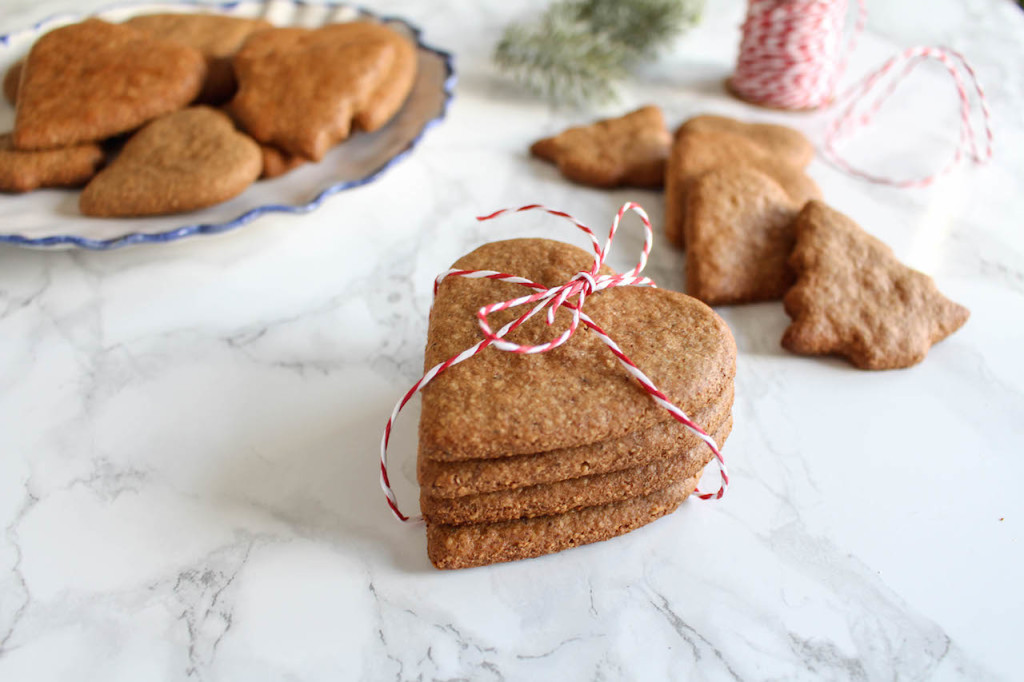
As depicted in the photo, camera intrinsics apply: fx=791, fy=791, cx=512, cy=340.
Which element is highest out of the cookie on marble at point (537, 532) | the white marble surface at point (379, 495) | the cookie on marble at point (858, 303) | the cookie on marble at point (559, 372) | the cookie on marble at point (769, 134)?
the cookie on marble at point (559, 372)

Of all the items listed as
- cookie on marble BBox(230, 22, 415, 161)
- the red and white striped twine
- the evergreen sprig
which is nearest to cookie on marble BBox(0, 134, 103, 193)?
cookie on marble BBox(230, 22, 415, 161)

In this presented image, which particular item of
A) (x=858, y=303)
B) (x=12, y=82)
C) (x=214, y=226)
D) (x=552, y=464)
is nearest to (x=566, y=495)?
(x=552, y=464)

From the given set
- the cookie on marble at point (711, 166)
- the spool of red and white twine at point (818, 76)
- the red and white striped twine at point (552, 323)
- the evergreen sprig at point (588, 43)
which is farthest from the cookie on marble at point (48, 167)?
the spool of red and white twine at point (818, 76)

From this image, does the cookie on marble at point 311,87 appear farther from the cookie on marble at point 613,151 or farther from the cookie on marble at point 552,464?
the cookie on marble at point 552,464

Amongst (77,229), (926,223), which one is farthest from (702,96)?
(77,229)

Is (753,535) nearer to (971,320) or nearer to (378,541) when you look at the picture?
(378,541)

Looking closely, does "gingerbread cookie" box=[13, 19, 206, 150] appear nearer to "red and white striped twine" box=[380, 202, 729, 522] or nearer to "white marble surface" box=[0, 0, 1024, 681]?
"white marble surface" box=[0, 0, 1024, 681]

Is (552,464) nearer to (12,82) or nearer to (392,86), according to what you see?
(392,86)
